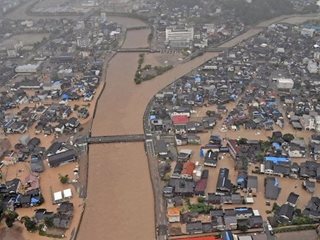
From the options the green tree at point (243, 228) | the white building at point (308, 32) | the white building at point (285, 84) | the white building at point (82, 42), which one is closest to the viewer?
the green tree at point (243, 228)

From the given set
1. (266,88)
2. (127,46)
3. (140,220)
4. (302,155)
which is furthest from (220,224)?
(127,46)

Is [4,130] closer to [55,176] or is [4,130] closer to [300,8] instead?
[55,176]

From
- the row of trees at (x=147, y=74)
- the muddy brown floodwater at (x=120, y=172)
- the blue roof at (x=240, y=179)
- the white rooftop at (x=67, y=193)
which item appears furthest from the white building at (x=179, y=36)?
the white rooftop at (x=67, y=193)

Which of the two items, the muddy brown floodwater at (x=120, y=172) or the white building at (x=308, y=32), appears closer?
the muddy brown floodwater at (x=120, y=172)

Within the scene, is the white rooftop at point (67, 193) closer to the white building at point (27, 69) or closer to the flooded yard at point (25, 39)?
the white building at point (27, 69)

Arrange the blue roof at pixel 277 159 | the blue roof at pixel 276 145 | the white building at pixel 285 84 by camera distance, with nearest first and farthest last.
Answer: the blue roof at pixel 277 159 < the blue roof at pixel 276 145 < the white building at pixel 285 84

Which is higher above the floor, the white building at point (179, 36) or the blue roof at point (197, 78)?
the white building at point (179, 36)

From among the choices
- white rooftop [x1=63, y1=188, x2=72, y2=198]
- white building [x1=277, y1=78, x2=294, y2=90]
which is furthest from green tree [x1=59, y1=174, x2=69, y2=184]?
white building [x1=277, y1=78, x2=294, y2=90]

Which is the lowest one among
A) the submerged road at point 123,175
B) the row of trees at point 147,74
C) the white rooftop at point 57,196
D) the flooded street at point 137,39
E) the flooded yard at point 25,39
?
the submerged road at point 123,175

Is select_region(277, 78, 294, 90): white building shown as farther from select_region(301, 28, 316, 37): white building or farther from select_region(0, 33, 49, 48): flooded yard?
select_region(0, 33, 49, 48): flooded yard
